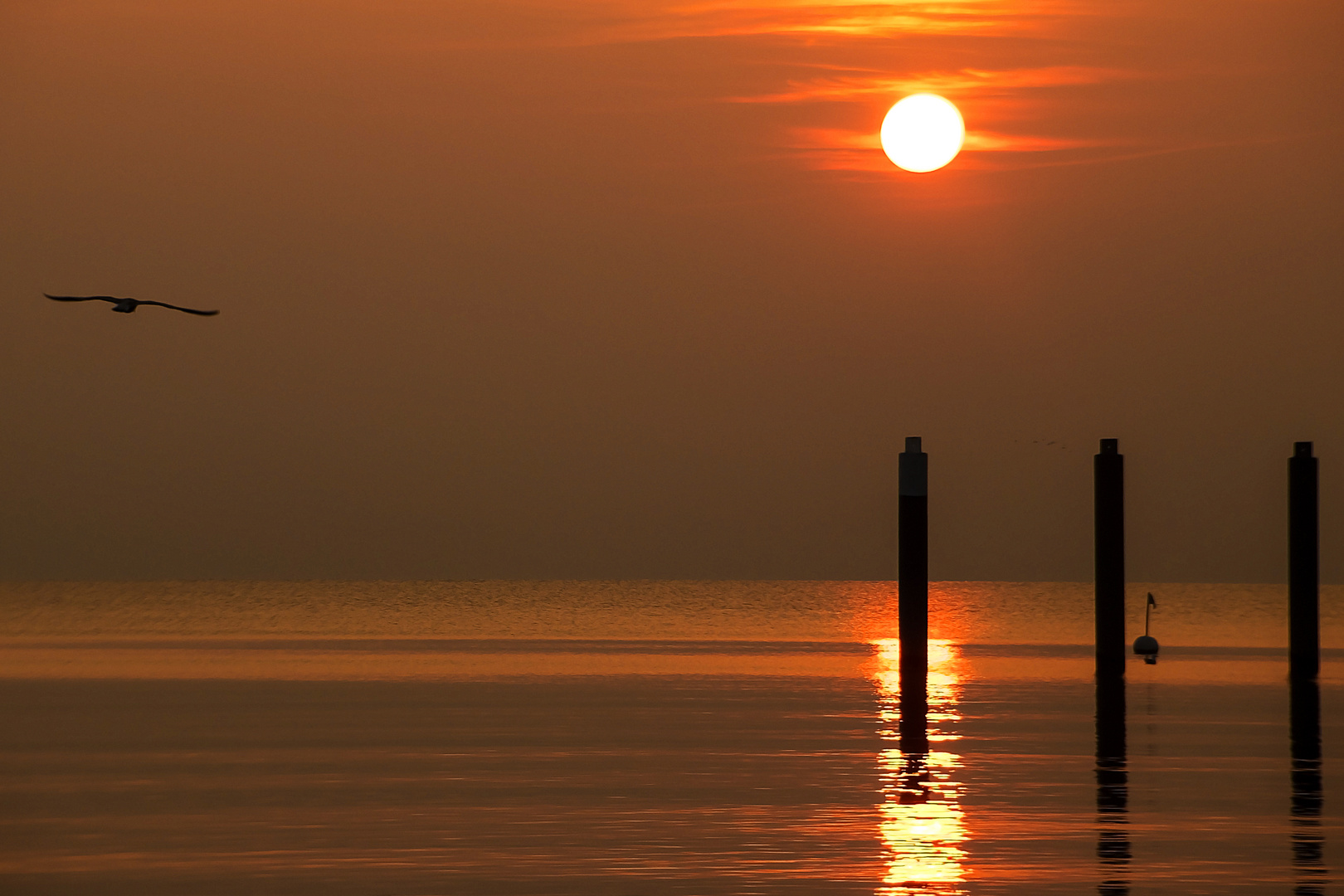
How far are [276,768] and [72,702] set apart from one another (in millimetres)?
8490

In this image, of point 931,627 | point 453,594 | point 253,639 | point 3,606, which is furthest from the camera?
point 453,594

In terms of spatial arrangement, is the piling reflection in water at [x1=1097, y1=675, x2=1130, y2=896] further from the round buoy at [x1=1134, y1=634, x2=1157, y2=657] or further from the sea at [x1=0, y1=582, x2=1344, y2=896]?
the round buoy at [x1=1134, y1=634, x2=1157, y2=657]

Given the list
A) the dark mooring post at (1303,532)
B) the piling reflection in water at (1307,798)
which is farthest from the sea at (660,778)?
the dark mooring post at (1303,532)

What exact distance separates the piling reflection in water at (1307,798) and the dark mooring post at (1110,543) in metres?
4.33

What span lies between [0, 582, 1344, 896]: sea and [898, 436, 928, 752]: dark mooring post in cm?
64

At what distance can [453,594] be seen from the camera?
5074 inches

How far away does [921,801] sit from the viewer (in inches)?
557

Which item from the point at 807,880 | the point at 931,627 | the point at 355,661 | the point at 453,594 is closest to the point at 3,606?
the point at 453,594

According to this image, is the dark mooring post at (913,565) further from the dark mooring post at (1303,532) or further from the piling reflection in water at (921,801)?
the dark mooring post at (1303,532)

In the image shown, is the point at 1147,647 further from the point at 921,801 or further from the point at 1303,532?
the point at 921,801

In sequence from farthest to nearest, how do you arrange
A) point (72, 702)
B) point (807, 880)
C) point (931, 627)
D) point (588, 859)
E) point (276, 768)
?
point (931, 627) < point (72, 702) < point (276, 768) < point (588, 859) < point (807, 880)

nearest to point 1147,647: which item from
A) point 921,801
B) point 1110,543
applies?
point 1110,543

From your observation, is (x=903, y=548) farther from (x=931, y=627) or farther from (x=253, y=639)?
(x=931, y=627)

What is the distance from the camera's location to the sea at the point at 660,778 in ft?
37.5
